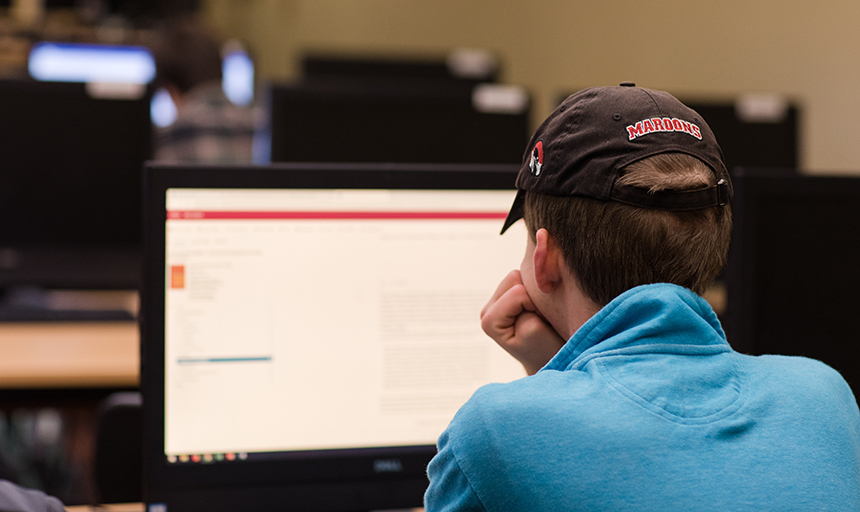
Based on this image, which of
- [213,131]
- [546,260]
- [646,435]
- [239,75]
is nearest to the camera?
[646,435]

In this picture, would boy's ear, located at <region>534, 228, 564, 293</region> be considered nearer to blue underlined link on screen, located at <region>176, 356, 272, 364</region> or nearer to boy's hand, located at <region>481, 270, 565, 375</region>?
boy's hand, located at <region>481, 270, 565, 375</region>

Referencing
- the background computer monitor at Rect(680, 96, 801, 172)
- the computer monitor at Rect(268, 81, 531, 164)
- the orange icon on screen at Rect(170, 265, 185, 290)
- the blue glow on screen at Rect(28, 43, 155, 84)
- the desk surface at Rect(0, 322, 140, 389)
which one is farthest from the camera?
the blue glow on screen at Rect(28, 43, 155, 84)

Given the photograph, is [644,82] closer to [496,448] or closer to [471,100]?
[471,100]

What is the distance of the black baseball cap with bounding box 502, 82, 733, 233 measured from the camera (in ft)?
2.12

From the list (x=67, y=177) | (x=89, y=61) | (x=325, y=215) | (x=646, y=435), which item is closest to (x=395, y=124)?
(x=67, y=177)

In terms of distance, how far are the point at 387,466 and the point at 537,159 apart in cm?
42

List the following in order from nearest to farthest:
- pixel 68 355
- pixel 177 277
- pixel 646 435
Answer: pixel 646 435 < pixel 177 277 < pixel 68 355

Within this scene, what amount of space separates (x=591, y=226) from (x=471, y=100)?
1374 mm

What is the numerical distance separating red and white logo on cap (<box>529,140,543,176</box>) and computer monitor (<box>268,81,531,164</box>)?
1.20 m

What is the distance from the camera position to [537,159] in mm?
711

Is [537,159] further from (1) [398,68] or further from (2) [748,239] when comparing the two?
(1) [398,68]

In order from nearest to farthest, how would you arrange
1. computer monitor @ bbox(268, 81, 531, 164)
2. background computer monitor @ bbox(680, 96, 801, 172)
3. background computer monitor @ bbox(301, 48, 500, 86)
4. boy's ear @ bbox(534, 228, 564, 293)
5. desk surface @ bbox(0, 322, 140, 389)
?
boy's ear @ bbox(534, 228, 564, 293) < desk surface @ bbox(0, 322, 140, 389) < computer monitor @ bbox(268, 81, 531, 164) < background computer monitor @ bbox(680, 96, 801, 172) < background computer monitor @ bbox(301, 48, 500, 86)

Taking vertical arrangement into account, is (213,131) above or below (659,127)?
below

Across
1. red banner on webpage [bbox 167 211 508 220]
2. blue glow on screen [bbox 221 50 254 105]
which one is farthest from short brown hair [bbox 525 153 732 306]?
blue glow on screen [bbox 221 50 254 105]
